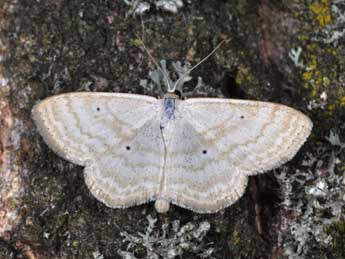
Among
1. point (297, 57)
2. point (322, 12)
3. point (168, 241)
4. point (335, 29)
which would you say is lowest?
point (168, 241)

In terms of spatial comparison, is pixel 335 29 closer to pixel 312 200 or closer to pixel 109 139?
pixel 312 200

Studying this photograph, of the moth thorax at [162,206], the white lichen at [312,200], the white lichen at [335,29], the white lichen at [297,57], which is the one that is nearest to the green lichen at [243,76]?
the white lichen at [297,57]

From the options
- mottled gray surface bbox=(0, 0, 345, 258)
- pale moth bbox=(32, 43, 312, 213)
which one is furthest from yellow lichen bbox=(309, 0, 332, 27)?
pale moth bbox=(32, 43, 312, 213)

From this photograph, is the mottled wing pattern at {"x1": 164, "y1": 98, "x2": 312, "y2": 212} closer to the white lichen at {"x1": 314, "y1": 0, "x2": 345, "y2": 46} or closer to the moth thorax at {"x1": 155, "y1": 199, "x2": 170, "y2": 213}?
the moth thorax at {"x1": 155, "y1": 199, "x2": 170, "y2": 213}

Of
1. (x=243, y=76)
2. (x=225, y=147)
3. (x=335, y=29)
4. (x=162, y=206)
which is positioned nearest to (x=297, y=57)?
(x=335, y=29)

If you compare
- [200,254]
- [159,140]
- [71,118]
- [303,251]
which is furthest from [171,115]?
[303,251]
